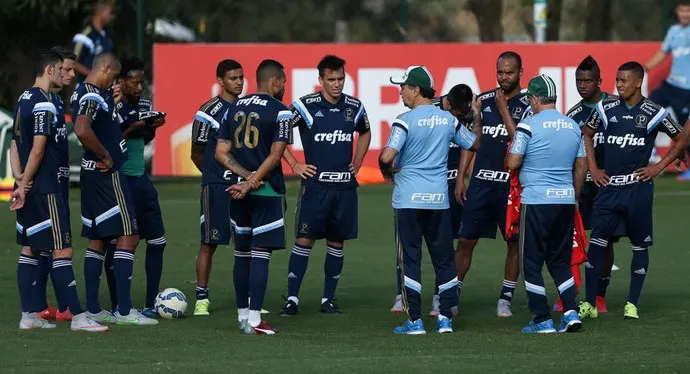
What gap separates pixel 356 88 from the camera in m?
22.9

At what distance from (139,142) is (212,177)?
72 centimetres

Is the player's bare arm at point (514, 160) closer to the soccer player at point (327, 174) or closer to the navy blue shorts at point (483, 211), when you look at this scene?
the navy blue shorts at point (483, 211)

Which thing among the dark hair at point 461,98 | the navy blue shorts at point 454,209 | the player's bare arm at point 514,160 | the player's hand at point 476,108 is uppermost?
the dark hair at point 461,98

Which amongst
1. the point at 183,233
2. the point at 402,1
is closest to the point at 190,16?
the point at 402,1

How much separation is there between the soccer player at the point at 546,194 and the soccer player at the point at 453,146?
2.78ft

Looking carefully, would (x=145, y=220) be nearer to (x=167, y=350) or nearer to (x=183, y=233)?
(x=167, y=350)

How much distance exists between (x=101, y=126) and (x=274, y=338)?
228 cm

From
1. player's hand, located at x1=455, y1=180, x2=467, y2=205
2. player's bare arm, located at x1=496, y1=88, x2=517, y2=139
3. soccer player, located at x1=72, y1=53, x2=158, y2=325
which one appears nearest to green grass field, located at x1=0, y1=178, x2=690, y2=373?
soccer player, located at x1=72, y1=53, x2=158, y2=325

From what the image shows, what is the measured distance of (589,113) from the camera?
12859mm

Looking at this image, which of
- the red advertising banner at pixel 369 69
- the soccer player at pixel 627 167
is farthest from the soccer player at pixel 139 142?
the red advertising banner at pixel 369 69

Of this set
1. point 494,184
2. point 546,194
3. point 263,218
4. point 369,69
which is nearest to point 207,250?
point 263,218

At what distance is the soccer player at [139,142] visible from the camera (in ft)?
40.9

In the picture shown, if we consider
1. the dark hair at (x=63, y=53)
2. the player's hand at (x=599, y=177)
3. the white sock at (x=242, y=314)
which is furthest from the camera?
the player's hand at (x=599, y=177)

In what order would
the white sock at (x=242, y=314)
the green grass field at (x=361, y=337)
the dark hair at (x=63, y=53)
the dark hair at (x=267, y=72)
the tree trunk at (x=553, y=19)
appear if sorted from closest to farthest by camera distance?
the green grass field at (x=361, y=337), the dark hair at (x=267, y=72), the dark hair at (x=63, y=53), the white sock at (x=242, y=314), the tree trunk at (x=553, y=19)
